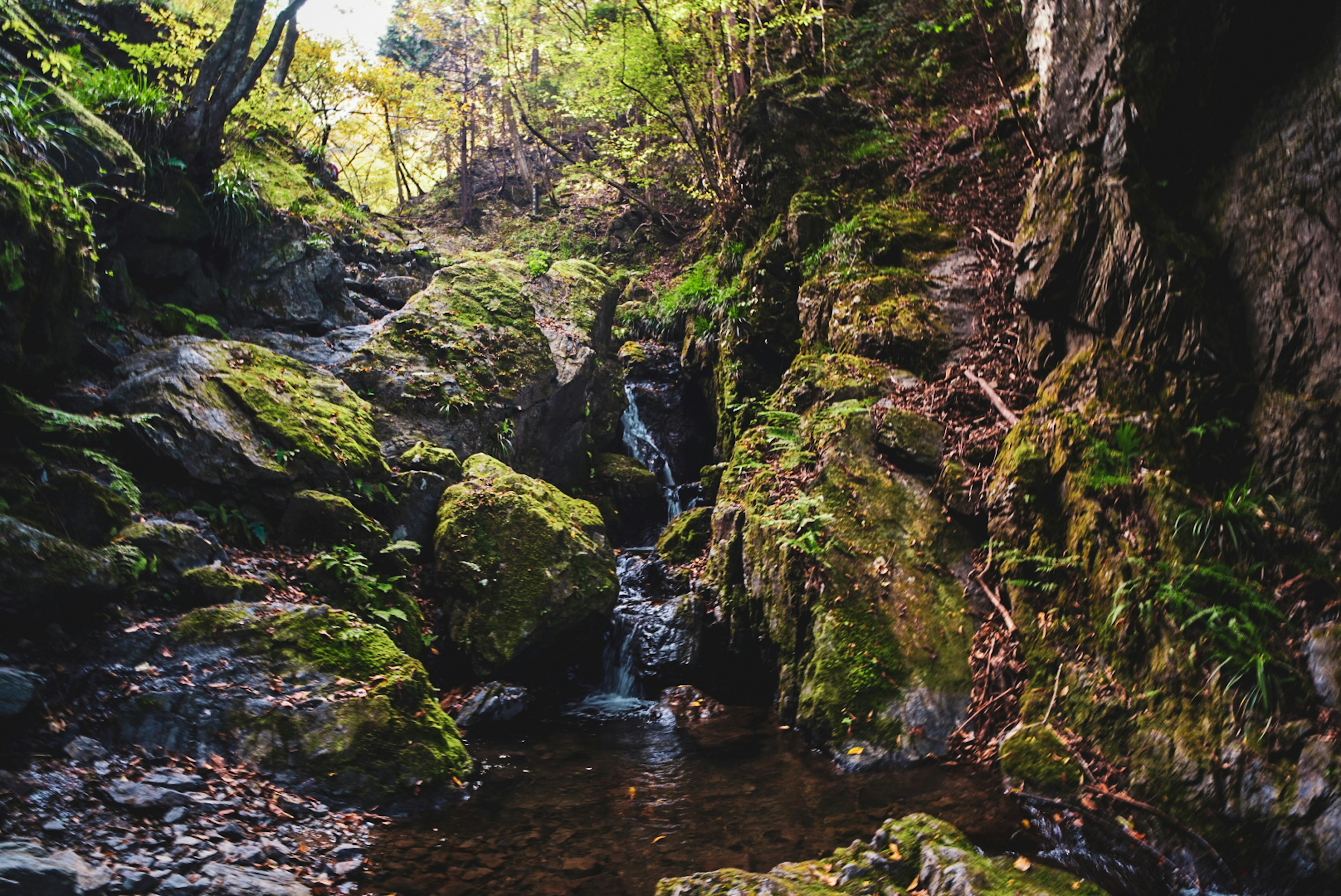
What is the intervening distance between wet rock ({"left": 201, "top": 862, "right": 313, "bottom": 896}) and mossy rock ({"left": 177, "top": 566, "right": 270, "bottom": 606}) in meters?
2.50

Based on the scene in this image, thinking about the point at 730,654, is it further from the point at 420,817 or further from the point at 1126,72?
the point at 1126,72

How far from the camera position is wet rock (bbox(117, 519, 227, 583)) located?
5418 mm

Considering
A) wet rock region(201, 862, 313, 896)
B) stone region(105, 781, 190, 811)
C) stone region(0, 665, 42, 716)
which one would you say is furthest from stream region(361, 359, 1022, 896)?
stone region(0, 665, 42, 716)

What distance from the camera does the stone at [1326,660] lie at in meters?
3.66

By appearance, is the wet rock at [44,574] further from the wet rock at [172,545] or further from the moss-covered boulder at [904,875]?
the moss-covered boulder at [904,875]

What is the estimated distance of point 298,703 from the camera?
5.00m

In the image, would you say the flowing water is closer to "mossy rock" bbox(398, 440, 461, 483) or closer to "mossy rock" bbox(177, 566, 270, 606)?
"mossy rock" bbox(177, 566, 270, 606)

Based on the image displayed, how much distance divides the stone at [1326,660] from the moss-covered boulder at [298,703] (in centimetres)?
566

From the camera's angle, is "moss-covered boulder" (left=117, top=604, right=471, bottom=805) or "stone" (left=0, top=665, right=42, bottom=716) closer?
"stone" (left=0, top=665, right=42, bottom=716)

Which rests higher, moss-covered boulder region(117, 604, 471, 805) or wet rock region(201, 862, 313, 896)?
moss-covered boulder region(117, 604, 471, 805)

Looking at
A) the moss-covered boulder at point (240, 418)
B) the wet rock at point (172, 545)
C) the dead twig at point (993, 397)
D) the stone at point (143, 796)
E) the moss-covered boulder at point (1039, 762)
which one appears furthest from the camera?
the dead twig at point (993, 397)

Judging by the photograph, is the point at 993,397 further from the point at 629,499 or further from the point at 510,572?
the point at 629,499

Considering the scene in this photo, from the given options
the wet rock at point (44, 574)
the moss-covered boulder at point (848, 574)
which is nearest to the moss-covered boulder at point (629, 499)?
the moss-covered boulder at point (848, 574)

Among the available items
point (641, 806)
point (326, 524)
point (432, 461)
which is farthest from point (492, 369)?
point (641, 806)
